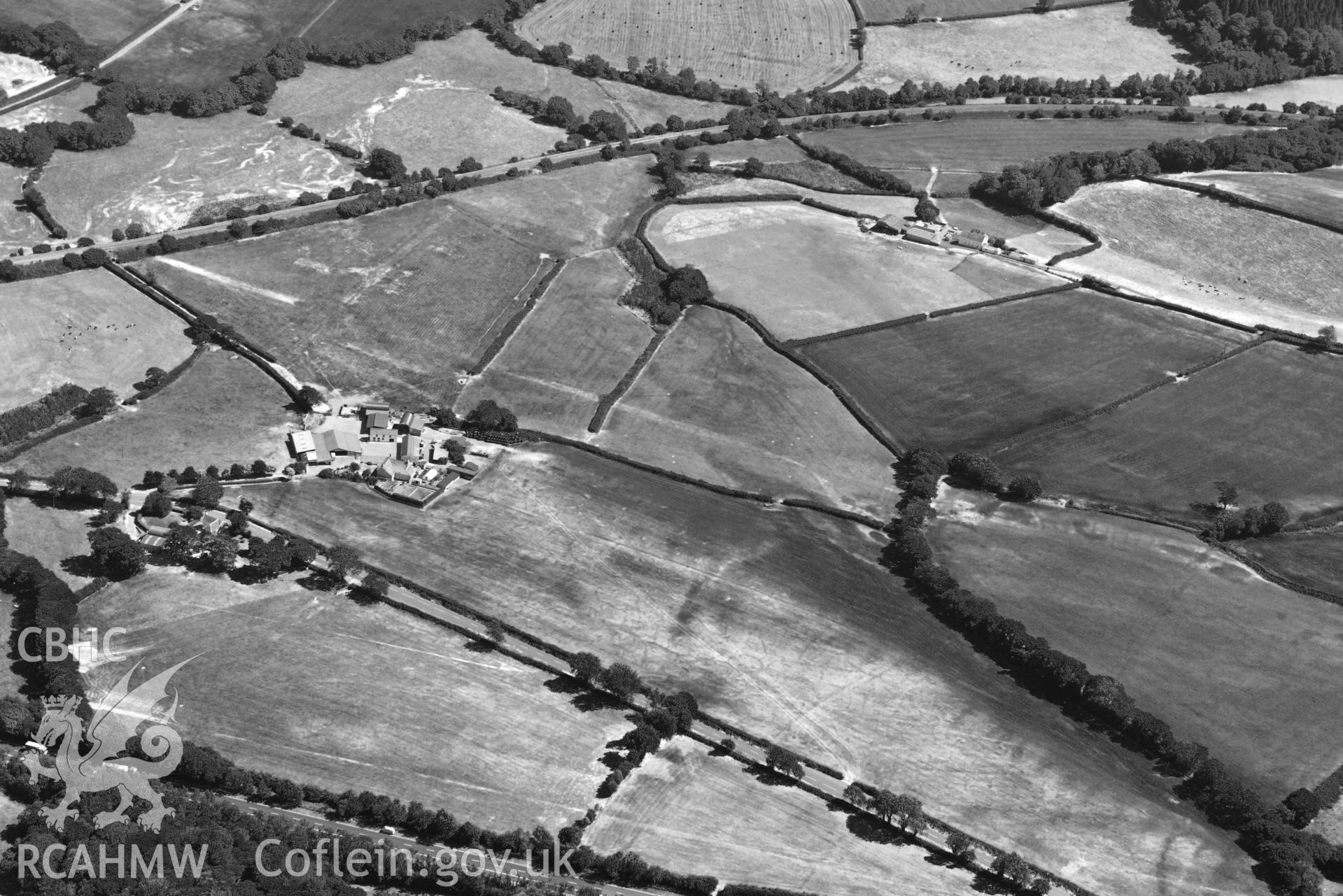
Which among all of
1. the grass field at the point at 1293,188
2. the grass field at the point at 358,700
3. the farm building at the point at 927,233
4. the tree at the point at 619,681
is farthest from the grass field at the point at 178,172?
the grass field at the point at 1293,188

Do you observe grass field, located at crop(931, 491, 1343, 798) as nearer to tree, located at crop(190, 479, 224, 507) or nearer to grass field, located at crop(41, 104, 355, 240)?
tree, located at crop(190, 479, 224, 507)

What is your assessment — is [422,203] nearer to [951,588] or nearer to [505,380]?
[505,380]

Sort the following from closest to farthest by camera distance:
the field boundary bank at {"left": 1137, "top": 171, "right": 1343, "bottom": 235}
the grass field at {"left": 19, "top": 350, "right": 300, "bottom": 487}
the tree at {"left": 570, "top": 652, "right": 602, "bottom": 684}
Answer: the tree at {"left": 570, "top": 652, "right": 602, "bottom": 684} → the grass field at {"left": 19, "top": 350, "right": 300, "bottom": 487} → the field boundary bank at {"left": 1137, "top": 171, "right": 1343, "bottom": 235}

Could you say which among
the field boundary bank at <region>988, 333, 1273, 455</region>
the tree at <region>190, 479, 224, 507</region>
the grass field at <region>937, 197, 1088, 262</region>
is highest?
the grass field at <region>937, 197, 1088, 262</region>

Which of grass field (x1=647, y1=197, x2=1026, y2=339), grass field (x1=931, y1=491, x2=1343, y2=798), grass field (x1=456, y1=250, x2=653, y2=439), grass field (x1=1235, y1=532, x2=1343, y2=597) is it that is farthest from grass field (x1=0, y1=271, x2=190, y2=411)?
grass field (x1=1235, y1=532, x2=1343, y2=597)

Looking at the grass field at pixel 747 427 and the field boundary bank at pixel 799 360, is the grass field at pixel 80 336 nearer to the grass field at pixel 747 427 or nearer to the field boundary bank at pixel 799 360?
the grass field at pixel 747 427
